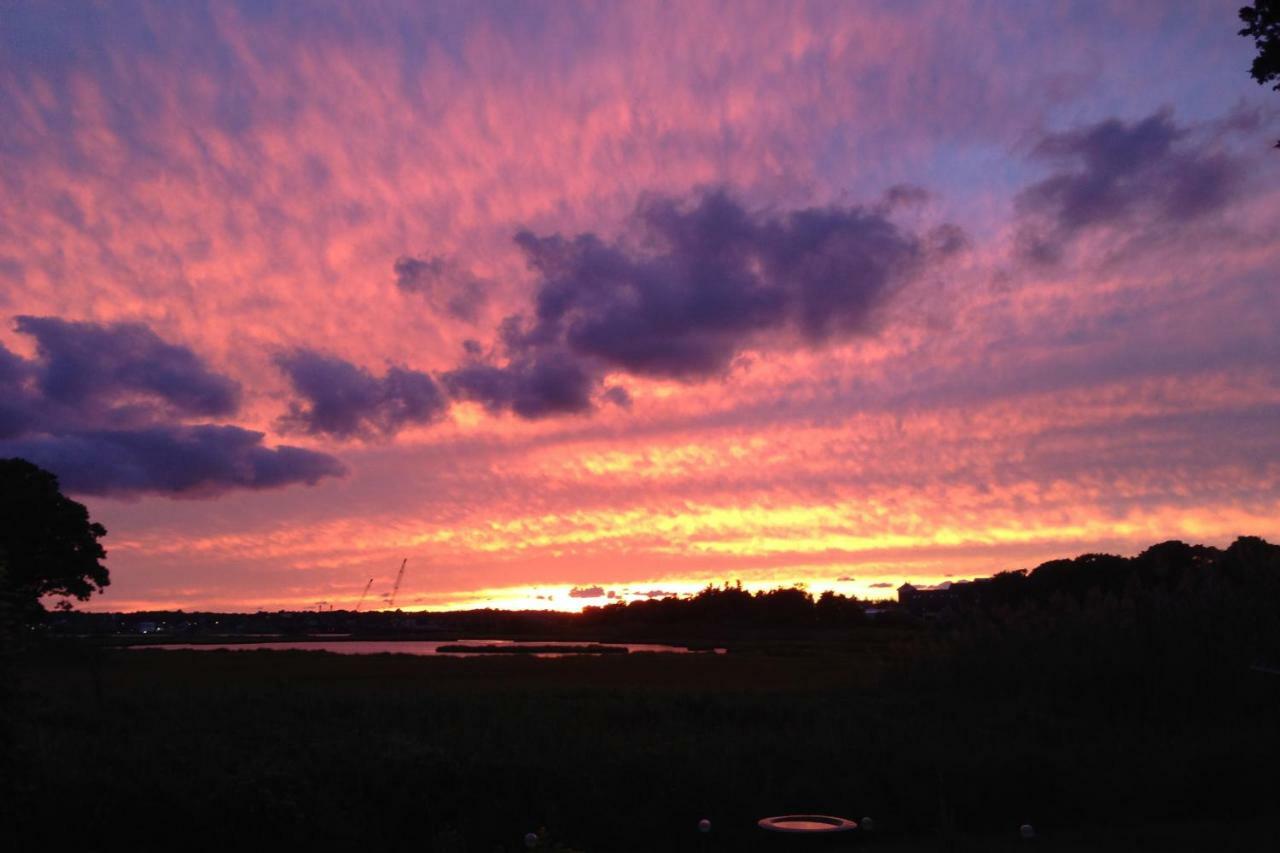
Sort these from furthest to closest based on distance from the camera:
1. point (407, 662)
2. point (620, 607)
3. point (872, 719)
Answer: point (620, 607)
point (407, 662)
point (872, 719)

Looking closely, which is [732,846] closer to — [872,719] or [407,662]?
[872,719]

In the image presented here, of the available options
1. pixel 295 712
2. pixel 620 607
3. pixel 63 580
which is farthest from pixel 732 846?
pixel 620 607

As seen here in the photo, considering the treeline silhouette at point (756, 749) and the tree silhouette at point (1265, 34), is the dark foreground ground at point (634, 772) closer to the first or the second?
the treeline silhouette at point (756, 749)

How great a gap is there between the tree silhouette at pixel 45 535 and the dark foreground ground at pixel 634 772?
24.1m

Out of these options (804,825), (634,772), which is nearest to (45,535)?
(634,772)

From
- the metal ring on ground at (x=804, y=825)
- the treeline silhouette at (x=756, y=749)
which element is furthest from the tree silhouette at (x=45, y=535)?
the metal ring on ground at (x=804, y=825)

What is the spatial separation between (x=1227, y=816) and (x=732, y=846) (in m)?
7.32

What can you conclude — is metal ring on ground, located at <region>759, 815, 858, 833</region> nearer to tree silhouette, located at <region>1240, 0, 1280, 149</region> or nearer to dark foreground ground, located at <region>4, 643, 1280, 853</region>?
dark foreground ground, located at <region>4, 643, 1280, 853</region>

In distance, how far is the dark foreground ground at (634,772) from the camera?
1293 centimetres

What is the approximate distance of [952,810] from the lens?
590 inches

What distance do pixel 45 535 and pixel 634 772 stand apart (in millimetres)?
37659

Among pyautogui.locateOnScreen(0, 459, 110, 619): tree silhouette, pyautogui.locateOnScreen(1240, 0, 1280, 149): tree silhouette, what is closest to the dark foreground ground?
pyautogui.locateOnScreen(1240, 0, 1280, 149): tree silhouette

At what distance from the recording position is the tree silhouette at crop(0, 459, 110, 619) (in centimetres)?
4272

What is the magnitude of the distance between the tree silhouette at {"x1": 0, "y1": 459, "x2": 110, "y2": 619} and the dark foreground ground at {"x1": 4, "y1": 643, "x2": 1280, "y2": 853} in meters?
24.1
